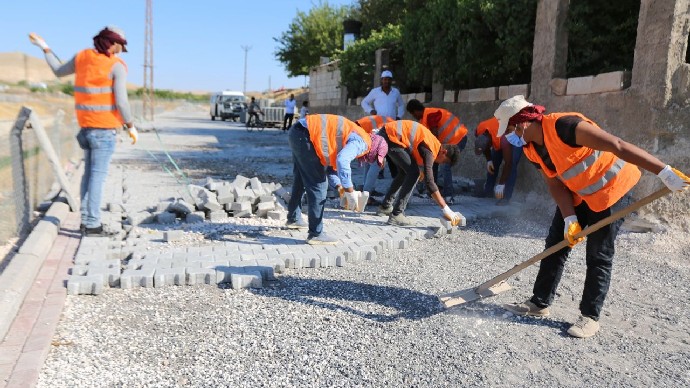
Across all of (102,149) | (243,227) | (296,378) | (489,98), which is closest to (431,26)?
(489,98)

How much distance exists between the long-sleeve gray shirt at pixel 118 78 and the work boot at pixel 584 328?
408cm

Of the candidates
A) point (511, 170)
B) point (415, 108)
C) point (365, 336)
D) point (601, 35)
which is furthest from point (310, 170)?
point (601, 35)

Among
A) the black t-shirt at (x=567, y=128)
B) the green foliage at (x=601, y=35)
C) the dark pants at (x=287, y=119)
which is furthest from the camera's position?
the dark pants at (x=287, y=119)

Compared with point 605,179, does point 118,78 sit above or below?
above

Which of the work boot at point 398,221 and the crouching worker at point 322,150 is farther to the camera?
the work boot at point 398,221

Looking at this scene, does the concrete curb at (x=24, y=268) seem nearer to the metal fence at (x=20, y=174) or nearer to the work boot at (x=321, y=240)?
the metal fence at (x=20, y=174)

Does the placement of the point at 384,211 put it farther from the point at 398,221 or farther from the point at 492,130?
the point at 492,130

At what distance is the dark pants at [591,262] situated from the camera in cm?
315

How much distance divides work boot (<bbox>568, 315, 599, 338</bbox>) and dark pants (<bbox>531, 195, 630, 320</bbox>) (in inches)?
1.4

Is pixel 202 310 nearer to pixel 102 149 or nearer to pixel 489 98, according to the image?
pixel 102 149

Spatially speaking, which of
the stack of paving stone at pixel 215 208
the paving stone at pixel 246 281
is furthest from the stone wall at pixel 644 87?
the paving stone at pixel 246 281

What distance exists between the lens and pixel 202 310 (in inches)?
138

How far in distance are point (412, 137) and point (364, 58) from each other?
8443mm

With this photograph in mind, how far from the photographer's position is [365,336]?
3150 mm
